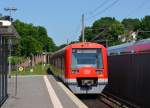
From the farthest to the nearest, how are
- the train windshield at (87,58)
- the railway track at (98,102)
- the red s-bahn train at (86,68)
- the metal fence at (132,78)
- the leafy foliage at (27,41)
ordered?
the leafy foliage at (27,41) < the train windshield at (87,58) < the red s-bahn train at (86,68) < the railway track at (98,102) < the metal fence at (132,78)

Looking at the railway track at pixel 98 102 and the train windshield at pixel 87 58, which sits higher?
the train windshield at pixel 87 58

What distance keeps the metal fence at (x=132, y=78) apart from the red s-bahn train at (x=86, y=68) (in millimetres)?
740

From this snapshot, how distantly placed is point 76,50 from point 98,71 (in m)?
1.68

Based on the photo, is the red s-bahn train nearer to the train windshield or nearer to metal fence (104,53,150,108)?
the train windshield

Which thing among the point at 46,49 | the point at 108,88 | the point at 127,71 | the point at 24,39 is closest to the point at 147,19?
the point at 24,39

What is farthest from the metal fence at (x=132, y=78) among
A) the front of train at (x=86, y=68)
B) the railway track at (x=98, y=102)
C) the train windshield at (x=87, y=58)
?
the train windshield at (x=87, y=58)

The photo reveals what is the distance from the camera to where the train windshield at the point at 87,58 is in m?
27.7

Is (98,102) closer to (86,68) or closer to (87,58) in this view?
(86,68)

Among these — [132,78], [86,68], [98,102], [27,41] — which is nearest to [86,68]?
[86,68]

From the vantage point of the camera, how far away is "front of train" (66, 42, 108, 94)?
89.2ft

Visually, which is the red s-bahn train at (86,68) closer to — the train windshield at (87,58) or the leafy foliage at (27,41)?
the train windshield at (87,58)

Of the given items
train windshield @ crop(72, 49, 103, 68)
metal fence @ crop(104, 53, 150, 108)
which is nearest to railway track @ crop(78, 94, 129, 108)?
metal fence @ crop(104, 53, 150, 108)

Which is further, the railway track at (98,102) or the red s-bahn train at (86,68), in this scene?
the red s-bahn train at (86,68)

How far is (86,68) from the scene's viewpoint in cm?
2738
